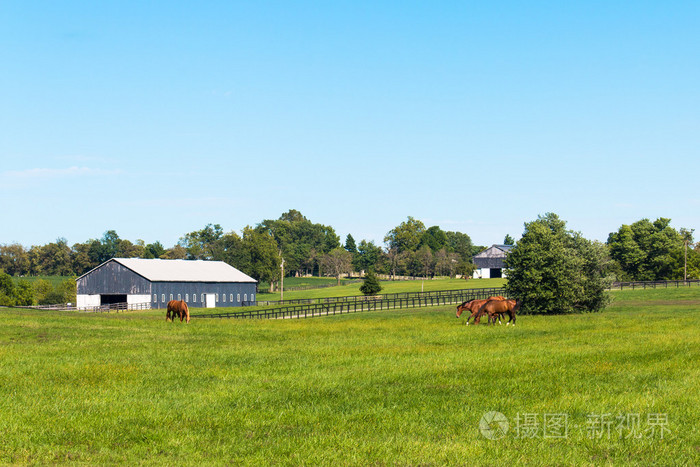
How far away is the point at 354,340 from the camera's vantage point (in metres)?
27.2

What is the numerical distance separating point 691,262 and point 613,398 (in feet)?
402

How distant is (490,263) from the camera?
172m

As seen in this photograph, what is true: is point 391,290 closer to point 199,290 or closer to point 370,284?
point 370,284

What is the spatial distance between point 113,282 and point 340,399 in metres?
80.8

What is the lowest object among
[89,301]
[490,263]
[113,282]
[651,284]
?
[651,284]

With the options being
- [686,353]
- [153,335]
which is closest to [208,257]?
[153,335]

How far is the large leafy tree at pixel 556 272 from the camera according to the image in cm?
4762

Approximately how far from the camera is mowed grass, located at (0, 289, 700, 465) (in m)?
10.3

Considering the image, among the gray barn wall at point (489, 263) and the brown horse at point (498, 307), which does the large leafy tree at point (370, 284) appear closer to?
the brown horse at point (498, 307)

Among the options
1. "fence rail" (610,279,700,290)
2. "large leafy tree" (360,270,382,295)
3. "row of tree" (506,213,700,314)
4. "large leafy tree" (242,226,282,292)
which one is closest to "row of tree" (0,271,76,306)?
"large leafy tree" (242,226,282,292)

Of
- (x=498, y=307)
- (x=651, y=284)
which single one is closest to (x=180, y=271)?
(x=651, y=284)

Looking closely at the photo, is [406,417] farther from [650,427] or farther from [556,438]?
[650,427]

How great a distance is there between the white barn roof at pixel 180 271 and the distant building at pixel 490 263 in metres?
85.1

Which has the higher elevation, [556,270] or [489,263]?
[489,263]
